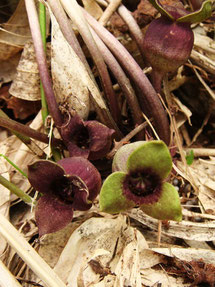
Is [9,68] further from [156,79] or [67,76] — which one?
[156,79]

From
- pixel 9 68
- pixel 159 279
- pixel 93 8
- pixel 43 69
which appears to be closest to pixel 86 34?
pixel 43 69

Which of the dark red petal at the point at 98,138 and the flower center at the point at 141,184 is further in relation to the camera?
the dark red petal at the point at 98,138

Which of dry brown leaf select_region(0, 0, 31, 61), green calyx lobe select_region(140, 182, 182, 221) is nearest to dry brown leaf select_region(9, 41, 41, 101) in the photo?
dry brown leaf select_region(0, 0, 31, 61)

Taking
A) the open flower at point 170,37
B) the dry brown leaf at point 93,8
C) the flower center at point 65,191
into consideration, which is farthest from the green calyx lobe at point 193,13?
the flower center at point 65,191

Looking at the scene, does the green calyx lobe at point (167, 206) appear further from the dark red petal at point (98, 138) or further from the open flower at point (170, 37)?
the open flower at point (170, 37)

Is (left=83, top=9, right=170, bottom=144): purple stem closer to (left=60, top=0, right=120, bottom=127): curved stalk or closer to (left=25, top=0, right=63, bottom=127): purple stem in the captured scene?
(left=60, top=0, right=120, bottom=127): curved stalk

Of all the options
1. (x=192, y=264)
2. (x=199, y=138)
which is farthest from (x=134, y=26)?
(x=192, y=264)

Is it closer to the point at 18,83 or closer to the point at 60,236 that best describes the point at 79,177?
the point at 60,236
